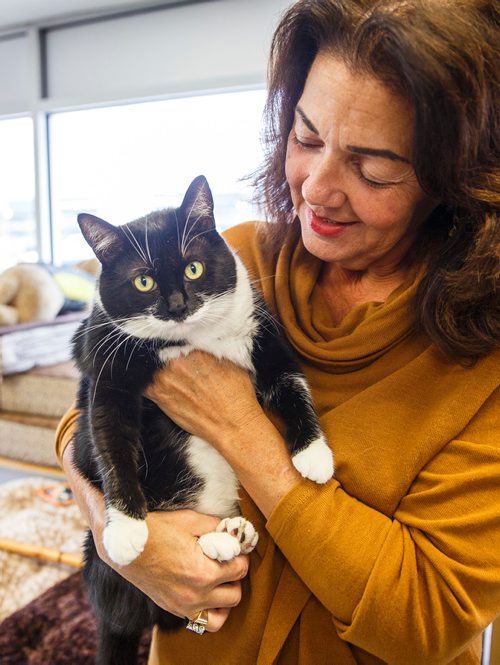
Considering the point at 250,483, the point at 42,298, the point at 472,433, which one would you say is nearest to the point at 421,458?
the point at 472,433

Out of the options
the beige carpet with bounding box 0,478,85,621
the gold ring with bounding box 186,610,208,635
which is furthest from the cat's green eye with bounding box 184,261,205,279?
the beige carpet with bounding box 0,478,85,621

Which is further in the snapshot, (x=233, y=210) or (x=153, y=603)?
(x=233, y=210)

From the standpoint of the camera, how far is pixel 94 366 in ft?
3.31

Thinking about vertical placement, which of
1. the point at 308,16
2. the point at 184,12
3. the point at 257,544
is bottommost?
the point at 257,544

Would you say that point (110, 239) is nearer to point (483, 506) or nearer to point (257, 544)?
point (257, 544)

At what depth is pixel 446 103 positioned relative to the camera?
0.78 metres

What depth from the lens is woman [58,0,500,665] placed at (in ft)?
2.59

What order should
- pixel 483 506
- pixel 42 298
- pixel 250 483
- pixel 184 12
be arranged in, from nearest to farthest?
pixel 483 506, pixel 250 483, pixel 42 298, pixel 184 12

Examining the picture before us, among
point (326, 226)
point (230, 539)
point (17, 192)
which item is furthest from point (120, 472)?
point (17, 192)

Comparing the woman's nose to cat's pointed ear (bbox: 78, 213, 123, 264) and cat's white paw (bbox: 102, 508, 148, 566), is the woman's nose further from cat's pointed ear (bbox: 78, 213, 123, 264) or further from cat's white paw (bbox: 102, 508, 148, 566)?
cat's white paw (bbox: 102, 508, 148, 566)

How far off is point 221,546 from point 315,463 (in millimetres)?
211

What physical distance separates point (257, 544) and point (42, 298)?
9.29ft

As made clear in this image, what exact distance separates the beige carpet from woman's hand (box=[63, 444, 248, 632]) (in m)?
1.31

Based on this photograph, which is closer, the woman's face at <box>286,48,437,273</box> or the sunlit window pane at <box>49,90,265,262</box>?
the woman's face at <box>286,48,437,273</box>
